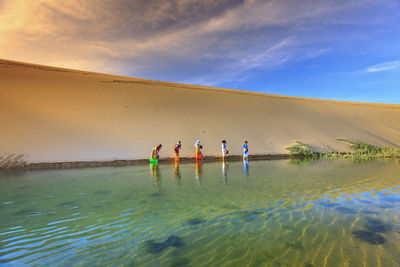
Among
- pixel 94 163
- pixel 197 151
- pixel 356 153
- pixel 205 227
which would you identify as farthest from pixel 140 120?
pixel 356 153

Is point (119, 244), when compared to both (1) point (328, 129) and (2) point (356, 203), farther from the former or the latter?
(1) point (328, 129)

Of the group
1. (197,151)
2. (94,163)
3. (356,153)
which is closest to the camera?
(94,163)

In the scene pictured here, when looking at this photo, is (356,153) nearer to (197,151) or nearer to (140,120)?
(197,151)

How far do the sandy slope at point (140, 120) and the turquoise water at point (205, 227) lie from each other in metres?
11.8

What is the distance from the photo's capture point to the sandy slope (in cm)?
1792

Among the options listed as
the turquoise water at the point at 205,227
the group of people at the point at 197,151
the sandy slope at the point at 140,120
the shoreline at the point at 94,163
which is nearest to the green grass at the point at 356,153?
the sandy slope at the point at 140,120

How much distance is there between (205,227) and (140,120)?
19.0 metres

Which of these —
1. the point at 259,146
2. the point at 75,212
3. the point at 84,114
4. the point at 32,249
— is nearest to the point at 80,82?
the point at 84,114

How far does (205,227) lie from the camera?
4.19 meters

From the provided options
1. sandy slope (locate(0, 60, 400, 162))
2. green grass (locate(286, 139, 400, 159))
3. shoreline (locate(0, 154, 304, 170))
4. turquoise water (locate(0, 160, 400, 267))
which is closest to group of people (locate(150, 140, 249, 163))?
shoreline (locate(0, 154, 304, 170))

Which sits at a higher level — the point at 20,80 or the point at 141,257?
the point at 20,80

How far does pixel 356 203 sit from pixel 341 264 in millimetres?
3198

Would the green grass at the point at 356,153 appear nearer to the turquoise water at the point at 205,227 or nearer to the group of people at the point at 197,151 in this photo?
the group of people at the point at 197,151

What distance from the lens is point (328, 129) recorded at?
90.2ft
